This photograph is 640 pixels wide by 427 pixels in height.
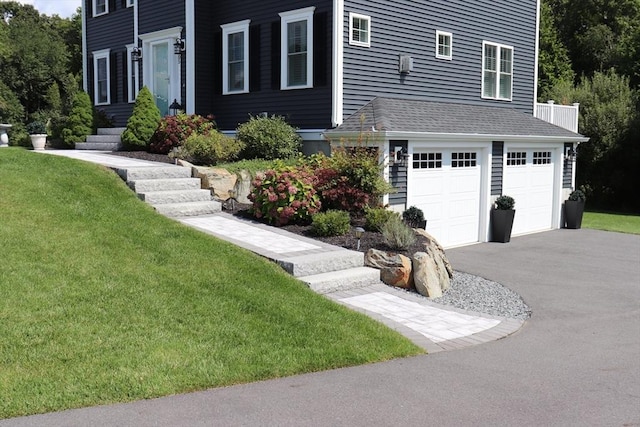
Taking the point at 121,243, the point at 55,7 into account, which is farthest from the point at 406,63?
the point at 55,7

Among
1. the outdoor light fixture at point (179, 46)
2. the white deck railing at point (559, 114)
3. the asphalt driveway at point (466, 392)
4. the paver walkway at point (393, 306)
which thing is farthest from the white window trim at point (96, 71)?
the asphalt driveway at point (466, 392)

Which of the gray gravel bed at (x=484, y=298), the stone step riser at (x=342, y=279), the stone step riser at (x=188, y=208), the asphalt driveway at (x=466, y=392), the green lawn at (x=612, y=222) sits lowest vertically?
the green lawn at (x=612, y=222)

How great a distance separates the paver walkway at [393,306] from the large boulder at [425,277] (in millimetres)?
279

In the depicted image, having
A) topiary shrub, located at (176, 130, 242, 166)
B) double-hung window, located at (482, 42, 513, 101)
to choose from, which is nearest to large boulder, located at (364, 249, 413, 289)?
topiary shrub, located at (176, 130, 242, 166)

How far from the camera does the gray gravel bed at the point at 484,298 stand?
9.28 metres

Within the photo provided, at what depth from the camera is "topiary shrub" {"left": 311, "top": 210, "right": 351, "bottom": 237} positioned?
11.1 metres

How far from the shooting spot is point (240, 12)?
1684 cm

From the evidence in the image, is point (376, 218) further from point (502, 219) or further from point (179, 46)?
point (179, 46)

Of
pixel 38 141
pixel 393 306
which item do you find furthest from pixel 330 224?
pixel 38 141

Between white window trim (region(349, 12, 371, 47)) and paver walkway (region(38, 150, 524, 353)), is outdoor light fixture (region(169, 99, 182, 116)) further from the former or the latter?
paver walkway (region(38, 150, 524, 353))

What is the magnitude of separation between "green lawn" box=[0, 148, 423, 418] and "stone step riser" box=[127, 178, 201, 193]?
6.07 feet

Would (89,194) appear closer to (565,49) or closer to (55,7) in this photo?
(565,49)

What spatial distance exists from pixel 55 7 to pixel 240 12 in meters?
39.6

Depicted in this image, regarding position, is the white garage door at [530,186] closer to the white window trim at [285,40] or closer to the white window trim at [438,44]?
the white window trim at [438,44]
